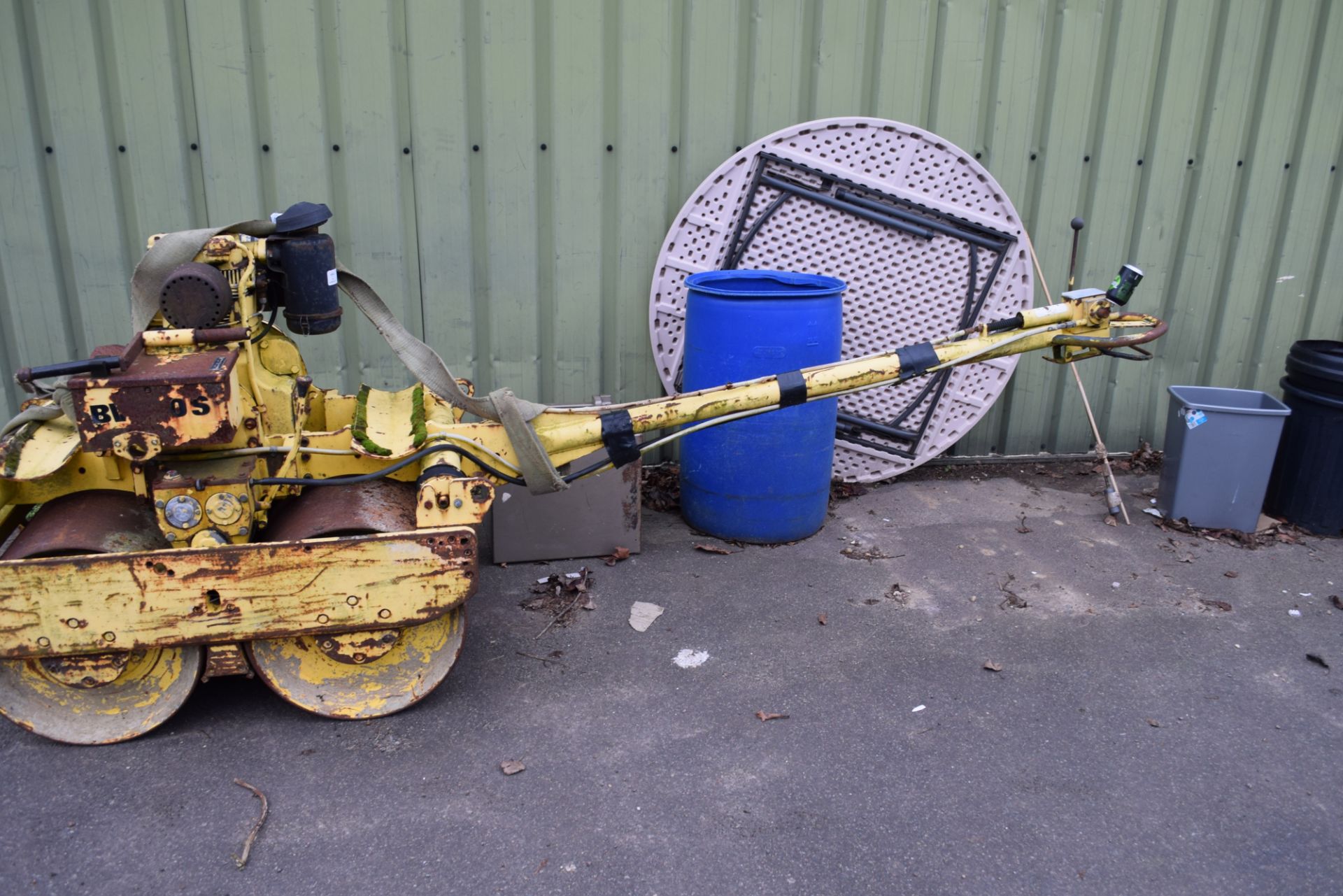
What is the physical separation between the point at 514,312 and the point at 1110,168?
10.9 feet

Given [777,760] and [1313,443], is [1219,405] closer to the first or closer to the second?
[1313,443]

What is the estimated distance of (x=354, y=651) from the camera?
10.3ft

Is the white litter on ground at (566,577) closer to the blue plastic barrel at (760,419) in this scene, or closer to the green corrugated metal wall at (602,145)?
the blue plastic barrel at (760,419)

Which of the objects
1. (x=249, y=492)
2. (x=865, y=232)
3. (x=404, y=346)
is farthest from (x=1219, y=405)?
(x=249, y=492)

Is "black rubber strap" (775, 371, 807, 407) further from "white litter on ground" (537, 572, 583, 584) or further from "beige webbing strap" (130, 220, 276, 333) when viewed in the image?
"beige webbing strap" (130, 220, 276, 333)

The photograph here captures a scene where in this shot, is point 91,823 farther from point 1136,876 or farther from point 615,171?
point 615,171

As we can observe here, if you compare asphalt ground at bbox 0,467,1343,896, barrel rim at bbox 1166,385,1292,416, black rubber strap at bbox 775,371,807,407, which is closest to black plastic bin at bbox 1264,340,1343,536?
barrel rim at bbox 1166,385,1292,416

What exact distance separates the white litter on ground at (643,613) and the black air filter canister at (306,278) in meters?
1.61

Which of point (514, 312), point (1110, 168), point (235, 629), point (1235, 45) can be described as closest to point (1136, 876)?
point (235, 629)

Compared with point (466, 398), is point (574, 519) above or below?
below

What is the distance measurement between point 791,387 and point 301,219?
5.70ft

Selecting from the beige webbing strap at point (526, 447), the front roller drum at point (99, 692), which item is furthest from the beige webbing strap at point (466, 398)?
the front roller drum at point (99, 692)

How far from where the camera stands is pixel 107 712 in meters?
3.11

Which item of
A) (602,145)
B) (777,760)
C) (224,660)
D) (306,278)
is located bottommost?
(777,760)
